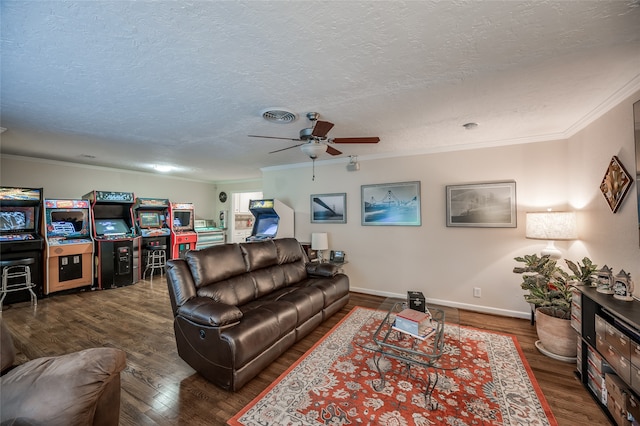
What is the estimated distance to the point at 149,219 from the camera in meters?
5.79

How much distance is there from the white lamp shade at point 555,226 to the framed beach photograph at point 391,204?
1.42 m

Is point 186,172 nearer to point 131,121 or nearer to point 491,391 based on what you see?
point 131,121

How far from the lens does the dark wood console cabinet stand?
1.48 meters

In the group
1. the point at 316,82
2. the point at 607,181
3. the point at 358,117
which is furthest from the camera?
the point at 358,117

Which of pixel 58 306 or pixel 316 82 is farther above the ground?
pixel 316 82

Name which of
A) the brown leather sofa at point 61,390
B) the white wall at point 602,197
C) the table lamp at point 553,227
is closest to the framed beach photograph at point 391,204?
the table lamp at point 553,227

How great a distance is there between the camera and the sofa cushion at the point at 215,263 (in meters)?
2.44

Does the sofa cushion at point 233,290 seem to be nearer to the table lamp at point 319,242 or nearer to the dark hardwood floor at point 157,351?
the dark hardwood floor at point 157,351

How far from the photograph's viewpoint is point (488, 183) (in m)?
3.48

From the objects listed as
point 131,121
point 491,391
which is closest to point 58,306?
point 131,121

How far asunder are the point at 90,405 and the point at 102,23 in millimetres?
1853

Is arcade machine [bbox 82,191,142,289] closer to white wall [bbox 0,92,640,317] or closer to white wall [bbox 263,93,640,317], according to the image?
white wall [bbox 0,92,640,317]

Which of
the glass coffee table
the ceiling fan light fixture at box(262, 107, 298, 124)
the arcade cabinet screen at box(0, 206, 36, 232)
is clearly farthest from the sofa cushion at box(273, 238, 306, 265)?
the arcade cabinet screen at box(0, 206, 36, 232)

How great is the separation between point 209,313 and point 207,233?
17.3 ft
